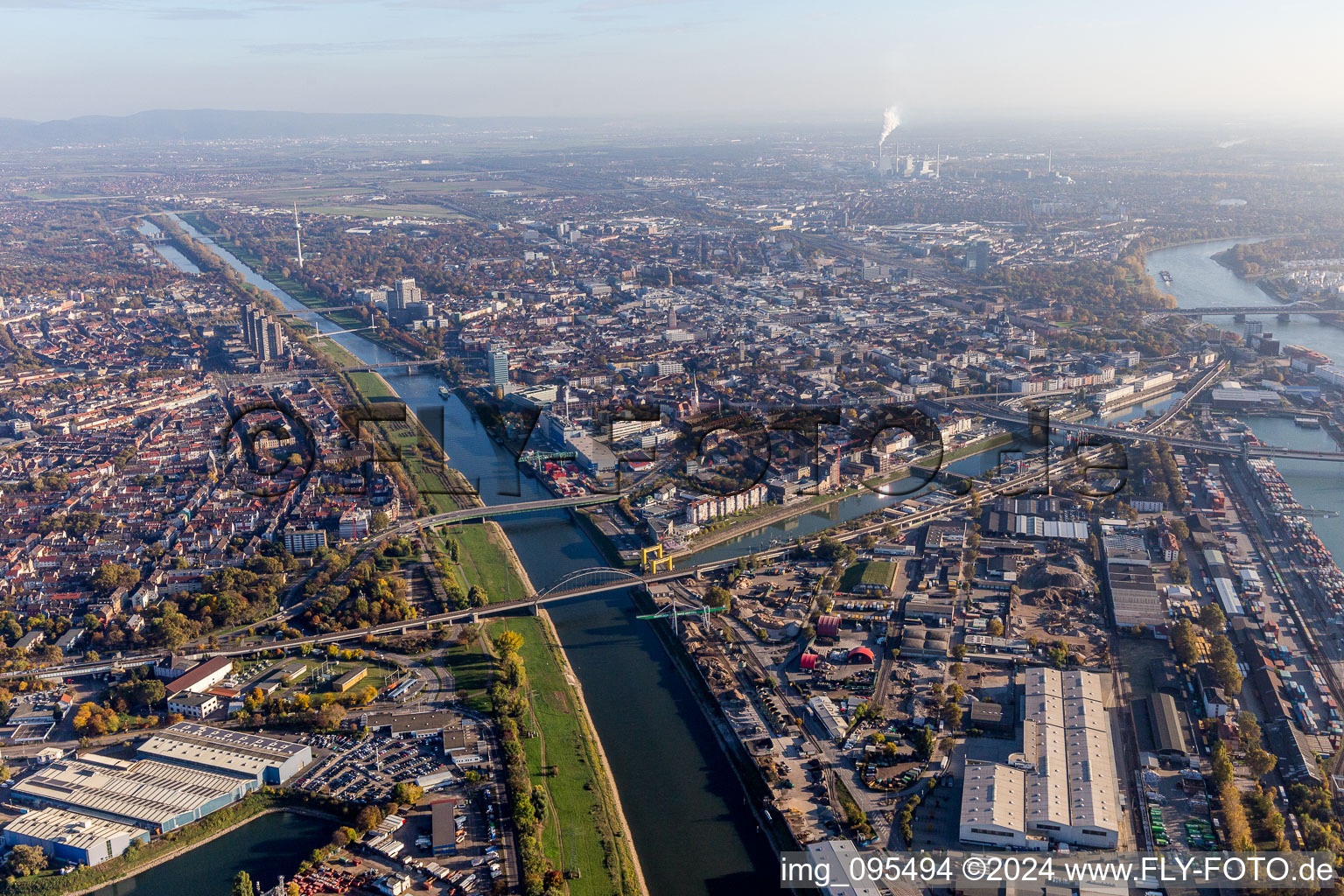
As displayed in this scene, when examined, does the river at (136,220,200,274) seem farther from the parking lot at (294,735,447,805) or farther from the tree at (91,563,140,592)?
the parking lot at (294,735,447,805)

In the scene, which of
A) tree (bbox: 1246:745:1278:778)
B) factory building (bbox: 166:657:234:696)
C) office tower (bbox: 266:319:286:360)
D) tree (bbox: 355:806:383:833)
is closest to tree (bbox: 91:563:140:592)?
factory building (bbox: 166:657:234:696)

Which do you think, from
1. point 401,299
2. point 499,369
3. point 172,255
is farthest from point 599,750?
point 172,255

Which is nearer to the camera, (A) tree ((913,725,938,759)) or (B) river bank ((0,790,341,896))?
(B) river bank ((0,790,341,896))

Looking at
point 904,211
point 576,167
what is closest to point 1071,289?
point 904,211

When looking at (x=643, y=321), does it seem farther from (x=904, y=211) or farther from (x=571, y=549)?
(x=904, y=211)

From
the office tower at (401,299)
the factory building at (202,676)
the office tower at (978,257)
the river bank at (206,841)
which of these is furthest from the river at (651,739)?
the office tower at (978,257)
